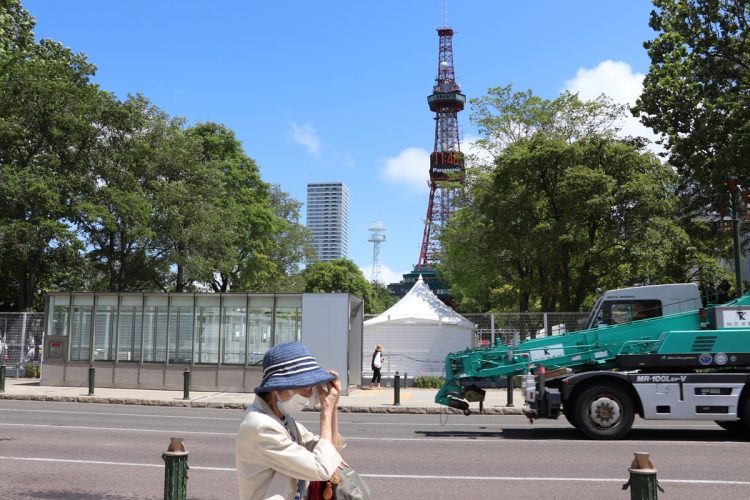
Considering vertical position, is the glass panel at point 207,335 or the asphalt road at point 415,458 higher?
the glass panel at point 207,335

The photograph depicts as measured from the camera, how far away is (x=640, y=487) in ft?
14.7

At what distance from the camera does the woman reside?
2.94 meters

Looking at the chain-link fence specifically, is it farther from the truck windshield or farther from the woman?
the woman

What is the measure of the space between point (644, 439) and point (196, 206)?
85.5 feet

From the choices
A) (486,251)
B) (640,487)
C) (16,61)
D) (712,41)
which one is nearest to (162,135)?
(16,61)

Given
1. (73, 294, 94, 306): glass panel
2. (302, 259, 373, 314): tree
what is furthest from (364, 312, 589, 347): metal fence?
(302, 259, 373, 314): tree

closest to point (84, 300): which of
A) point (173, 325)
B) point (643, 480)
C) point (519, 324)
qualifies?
point (173, 325)

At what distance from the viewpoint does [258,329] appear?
2356 centimetres

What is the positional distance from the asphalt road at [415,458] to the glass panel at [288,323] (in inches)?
294

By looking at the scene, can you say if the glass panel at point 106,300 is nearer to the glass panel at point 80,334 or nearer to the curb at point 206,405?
the glass panel at point 80,334

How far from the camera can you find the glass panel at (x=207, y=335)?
77.7 feet

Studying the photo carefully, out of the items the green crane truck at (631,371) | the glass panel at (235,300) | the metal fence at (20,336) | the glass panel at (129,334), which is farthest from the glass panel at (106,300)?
the green crane truck at (631,371)

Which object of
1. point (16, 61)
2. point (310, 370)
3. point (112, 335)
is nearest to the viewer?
point (310, 370)

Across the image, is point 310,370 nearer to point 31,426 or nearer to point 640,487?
point 640,487
